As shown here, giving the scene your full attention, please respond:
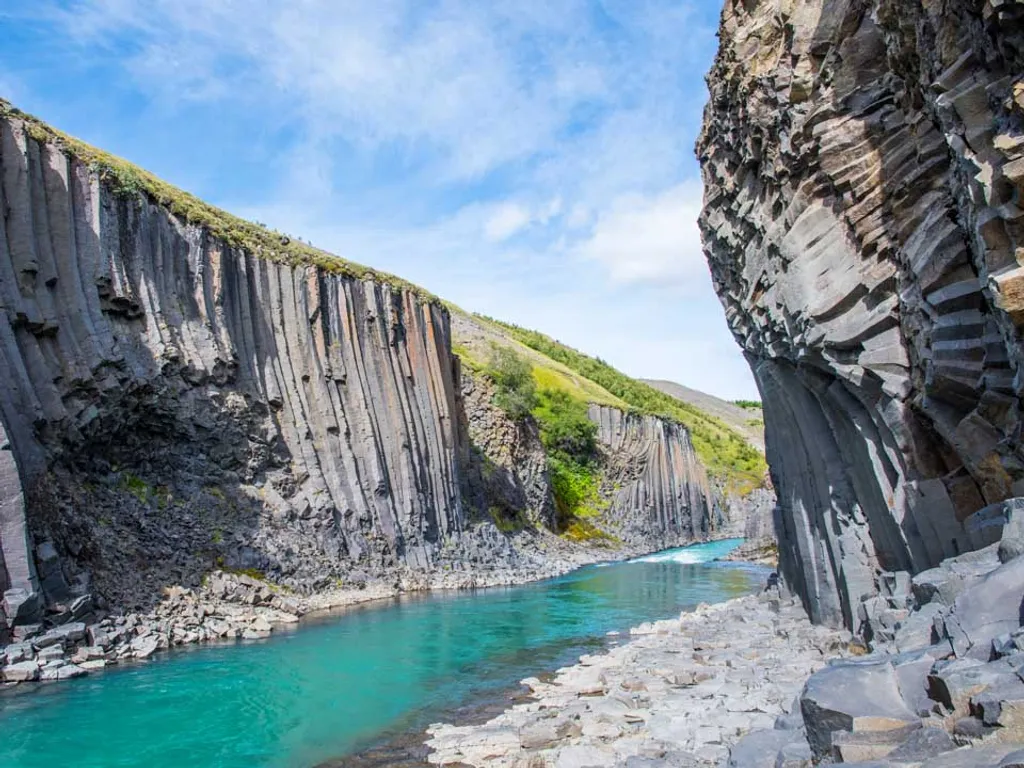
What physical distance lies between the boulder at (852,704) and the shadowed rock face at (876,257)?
13.2 feet

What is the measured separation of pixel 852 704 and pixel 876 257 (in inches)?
384

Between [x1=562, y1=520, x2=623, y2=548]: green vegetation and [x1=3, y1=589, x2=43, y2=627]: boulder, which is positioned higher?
[x1=3, y1=589, x2=43, y2=627]: boulder

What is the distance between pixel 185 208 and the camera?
33812mm

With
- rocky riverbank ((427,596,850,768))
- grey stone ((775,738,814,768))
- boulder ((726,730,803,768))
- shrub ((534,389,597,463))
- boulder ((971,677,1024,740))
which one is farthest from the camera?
shrub ((534,389,597,463))

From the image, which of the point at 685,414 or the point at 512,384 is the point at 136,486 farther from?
the point at 685,414

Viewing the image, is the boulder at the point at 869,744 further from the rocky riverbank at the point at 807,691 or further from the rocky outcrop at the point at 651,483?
the rocky outcrop at the point at 651,483

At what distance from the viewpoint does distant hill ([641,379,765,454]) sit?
14112cm

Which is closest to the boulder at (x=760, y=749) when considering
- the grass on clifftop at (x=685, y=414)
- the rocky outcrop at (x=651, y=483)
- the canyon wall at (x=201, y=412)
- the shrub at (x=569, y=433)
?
the canyon wall at (x=201, y=412)

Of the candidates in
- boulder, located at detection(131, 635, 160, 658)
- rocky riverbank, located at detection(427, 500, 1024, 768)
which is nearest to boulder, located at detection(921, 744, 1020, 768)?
rocky riverbank, located at detection(427, 500, 1024, 768)

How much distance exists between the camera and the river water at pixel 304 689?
44.8ft

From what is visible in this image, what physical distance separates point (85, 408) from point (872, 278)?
23831 millimetres

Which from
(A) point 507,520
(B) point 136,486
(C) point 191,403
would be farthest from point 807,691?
(A) point 507,520

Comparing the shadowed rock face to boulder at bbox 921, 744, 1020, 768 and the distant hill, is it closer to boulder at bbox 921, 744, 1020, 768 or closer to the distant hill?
boulder at bbox 921, 744, 1020, 768

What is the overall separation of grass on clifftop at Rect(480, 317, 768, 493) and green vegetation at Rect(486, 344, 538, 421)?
18240 mm
